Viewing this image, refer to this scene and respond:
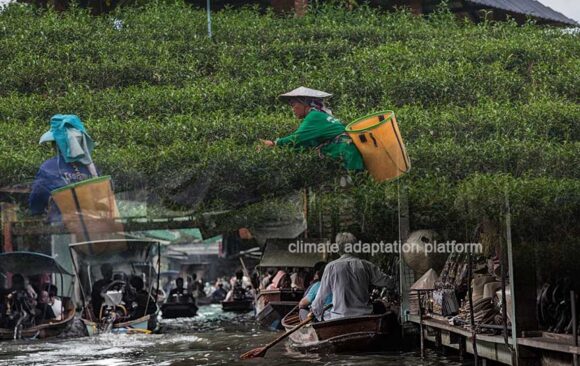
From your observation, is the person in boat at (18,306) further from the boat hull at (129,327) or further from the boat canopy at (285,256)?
the boat canopy at (285,256)

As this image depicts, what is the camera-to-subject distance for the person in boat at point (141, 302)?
1561 cm

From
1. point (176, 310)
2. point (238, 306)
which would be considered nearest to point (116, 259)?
point (176, 310)

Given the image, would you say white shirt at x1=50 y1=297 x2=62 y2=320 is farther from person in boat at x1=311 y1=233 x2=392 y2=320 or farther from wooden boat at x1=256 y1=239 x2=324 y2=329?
person in boat at x1=311 y1=233 x2=392 y2=320

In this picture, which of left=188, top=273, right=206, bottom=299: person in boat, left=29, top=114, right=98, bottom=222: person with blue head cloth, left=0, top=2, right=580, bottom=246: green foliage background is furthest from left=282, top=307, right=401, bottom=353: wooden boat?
left=188, top=273, right=206, bottom=299: person in boat

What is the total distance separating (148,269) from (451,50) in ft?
18.8

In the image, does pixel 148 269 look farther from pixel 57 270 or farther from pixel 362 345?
pixel 362 345

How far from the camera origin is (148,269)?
53.8 feet

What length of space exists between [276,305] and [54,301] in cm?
374

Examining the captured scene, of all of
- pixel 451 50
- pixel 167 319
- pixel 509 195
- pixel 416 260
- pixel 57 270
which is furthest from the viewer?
pixel 167 319

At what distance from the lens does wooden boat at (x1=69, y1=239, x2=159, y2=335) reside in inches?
585

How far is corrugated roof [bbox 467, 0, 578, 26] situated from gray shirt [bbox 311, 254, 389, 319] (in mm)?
8382

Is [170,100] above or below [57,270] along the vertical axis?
above

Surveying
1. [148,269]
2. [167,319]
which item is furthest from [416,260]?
[167,319]

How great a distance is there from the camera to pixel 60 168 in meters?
10.2
